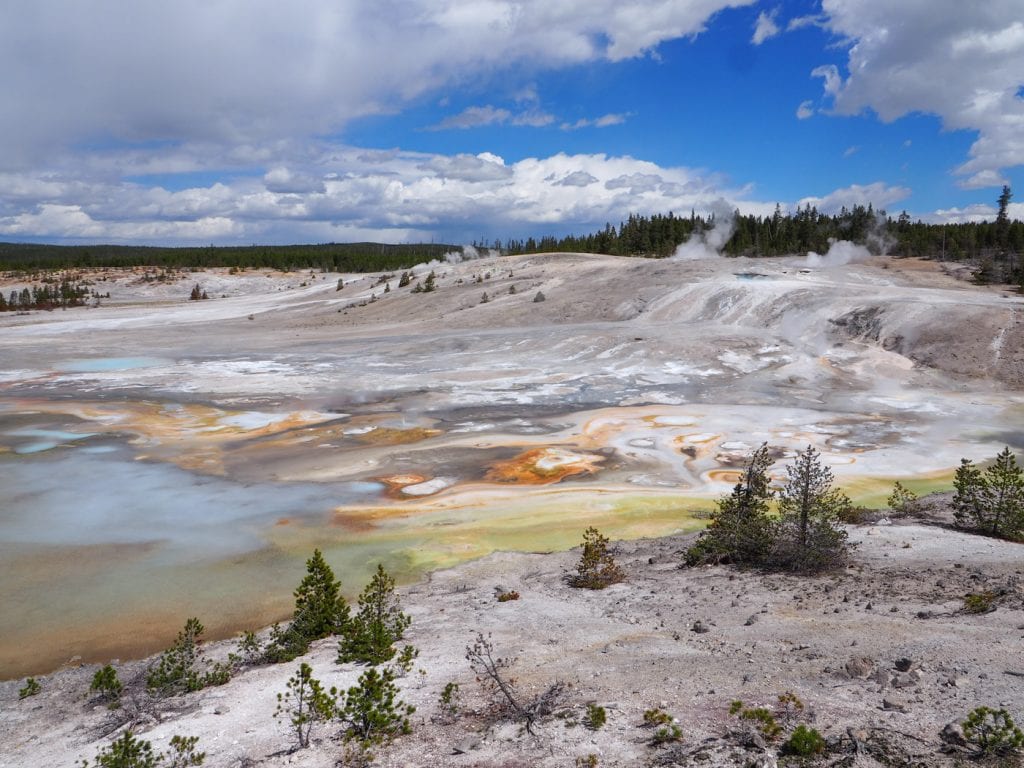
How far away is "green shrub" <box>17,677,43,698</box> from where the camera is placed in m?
6.98

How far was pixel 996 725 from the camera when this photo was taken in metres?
4.55

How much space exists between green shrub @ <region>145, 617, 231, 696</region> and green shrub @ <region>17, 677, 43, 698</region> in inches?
→ 42.9

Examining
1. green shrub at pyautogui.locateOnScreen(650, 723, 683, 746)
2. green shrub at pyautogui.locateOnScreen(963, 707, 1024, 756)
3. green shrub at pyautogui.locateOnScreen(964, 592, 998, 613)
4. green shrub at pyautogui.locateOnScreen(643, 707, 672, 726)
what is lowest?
green shrub at pyautogui.locateOnScreen(643, 707, 672, 726)

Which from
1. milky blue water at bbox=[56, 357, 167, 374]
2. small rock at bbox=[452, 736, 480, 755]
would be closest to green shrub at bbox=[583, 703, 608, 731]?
small rock at bbox=[452, 736, 480, 755]

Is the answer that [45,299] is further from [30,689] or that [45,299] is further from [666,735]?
[666,735]

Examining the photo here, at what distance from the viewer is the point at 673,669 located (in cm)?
630

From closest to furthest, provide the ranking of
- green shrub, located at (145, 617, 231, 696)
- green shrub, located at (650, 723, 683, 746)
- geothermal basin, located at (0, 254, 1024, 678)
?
green shrub, located at (650, 723, 683, 746) → green shrub, located at (145, 617, 231, 696) → geothermal basin, located at (0, 254, 1024, 678)

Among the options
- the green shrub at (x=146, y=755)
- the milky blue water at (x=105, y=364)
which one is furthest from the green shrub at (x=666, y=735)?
the milky blue water at (x=105, y=364)

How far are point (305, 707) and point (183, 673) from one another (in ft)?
5.58

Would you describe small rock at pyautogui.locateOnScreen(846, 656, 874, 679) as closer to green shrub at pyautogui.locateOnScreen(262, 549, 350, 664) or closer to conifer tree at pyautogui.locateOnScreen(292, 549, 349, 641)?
green shrub at pyautogui.locateOnScreen(262, 549, 350, 664)

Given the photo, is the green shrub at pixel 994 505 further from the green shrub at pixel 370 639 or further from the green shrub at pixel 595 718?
the green shrub at pixel 370 639

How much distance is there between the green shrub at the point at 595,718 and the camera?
209 inches

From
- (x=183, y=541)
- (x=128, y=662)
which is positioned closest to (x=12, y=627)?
(x=128, y=662)

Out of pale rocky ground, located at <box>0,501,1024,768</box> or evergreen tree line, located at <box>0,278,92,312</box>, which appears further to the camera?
evergreen tree line, located at <box>0,278,92,312</box>
